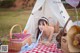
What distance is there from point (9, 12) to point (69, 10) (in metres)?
0.55

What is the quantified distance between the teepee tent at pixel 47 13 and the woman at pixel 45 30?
37 millimetres

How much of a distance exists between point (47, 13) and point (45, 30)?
0.52 feet

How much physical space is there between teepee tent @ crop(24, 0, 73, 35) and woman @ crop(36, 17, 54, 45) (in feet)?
0.12

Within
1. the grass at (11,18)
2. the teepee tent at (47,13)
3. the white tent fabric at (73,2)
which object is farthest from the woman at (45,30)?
the white tent fabric at (73,2)

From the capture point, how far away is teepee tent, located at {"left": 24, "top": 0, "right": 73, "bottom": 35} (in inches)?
82.4

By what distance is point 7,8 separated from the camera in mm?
2158

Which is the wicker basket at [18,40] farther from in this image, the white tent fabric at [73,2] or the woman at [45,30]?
the white tent fabric at [73,2]

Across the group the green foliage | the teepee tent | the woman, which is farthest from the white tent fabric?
the green foliage

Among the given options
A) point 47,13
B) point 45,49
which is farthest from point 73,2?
point 45,49

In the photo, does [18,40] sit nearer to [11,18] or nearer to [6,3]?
[11,18]

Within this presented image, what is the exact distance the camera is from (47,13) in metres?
2.14

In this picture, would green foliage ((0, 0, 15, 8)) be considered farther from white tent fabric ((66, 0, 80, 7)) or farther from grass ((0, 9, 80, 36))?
white tent fabric ((66, 0, 80, 7))

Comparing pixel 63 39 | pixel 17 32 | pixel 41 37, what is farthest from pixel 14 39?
pixel 63 39

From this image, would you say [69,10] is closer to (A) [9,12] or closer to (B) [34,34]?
Answer: (B) [34,34]
